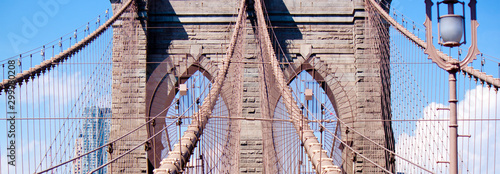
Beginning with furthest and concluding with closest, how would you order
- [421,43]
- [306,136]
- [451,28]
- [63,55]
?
[421,43], [63,55], [306,136], [451,28]

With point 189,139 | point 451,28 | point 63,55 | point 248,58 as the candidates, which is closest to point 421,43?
point 248,58

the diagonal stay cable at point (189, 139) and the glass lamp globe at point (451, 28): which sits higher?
the glass lamp globe at point (451, 28)

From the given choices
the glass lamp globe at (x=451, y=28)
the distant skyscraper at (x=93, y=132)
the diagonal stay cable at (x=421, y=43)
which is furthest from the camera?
the distant skyscraper at (x=93, y=132)

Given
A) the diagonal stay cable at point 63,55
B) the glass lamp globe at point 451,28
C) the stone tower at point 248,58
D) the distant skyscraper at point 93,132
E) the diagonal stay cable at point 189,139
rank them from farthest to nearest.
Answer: the stone tower at point 248,58, the distant skyscraper at point 93,132, the diagonal stay cable at point 63,55, the diagonal stay cable at point 189,139, the glass lamp globe at point 451,28

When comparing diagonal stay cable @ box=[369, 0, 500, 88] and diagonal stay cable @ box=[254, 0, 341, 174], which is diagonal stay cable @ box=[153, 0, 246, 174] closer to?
→ diagonal stay cable @ box=[254, 0, 341, 174]

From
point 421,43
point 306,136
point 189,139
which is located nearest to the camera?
point 189,139

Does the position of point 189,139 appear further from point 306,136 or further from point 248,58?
point 248,58

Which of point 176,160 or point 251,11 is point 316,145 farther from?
point 251,11

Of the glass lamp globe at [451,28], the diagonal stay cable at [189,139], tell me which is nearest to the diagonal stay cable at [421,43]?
the glass lamp globe at [451,28]

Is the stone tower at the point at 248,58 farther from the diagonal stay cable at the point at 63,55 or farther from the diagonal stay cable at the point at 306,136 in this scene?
the diagonal stay cable at the point at 306,136

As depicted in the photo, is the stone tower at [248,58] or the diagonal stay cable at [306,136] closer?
the diagonal stay cable at [306,136]

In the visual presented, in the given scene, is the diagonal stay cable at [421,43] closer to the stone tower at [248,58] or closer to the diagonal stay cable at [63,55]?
the stone tower at [248,58]

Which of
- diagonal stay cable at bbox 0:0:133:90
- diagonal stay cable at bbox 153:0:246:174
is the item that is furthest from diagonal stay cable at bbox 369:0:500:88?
diagonal stay cable at bbox 0:0:133:90
